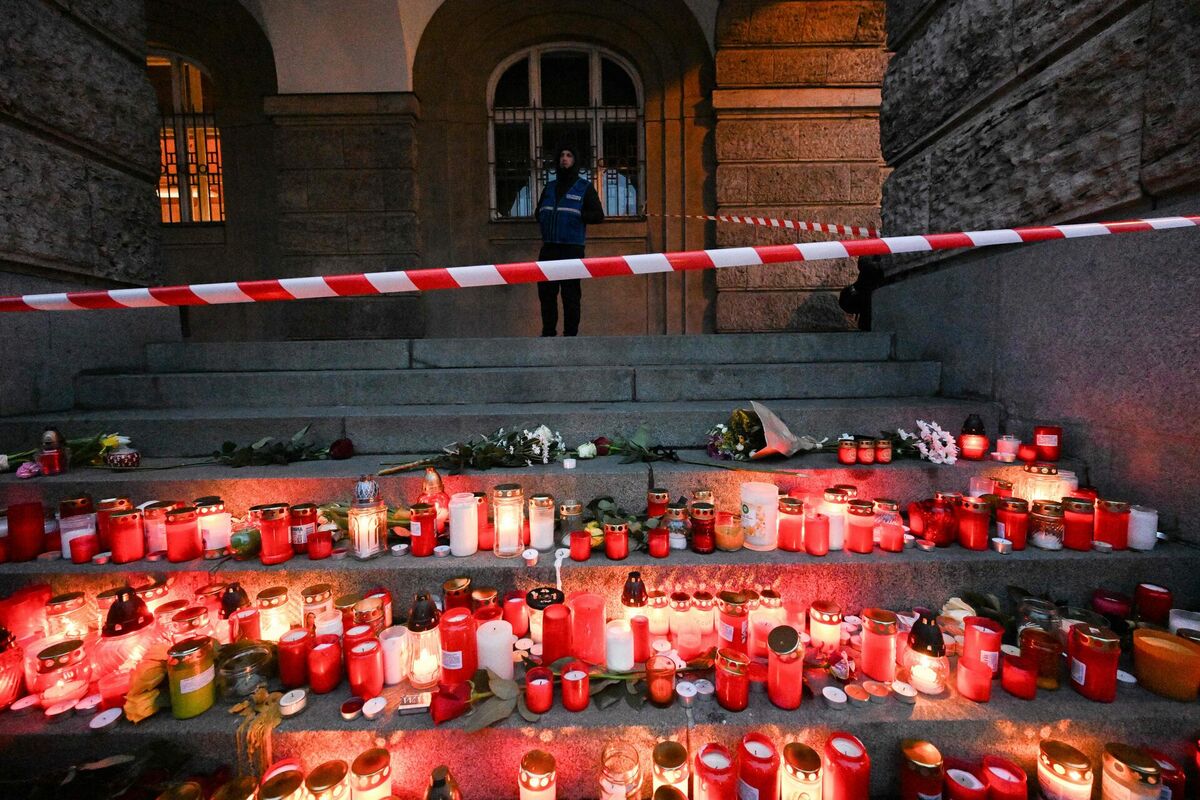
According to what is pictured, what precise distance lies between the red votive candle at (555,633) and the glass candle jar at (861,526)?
1.19 m

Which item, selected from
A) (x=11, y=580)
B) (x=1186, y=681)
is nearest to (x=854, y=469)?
(x=1186, y=681)

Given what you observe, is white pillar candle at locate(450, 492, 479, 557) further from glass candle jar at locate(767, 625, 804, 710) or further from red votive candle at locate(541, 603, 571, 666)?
glass candle jar at locate(767, 625, 804, 710)

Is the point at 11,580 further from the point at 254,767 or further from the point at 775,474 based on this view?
the point at 775,474

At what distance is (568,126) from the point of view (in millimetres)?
6727

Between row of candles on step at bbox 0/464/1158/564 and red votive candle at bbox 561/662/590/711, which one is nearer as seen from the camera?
red votive candle at bbox 561/662/590/711

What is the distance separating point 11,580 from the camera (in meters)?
1.96

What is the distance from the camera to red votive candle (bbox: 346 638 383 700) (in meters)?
1.64

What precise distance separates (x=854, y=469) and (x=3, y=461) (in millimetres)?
4125

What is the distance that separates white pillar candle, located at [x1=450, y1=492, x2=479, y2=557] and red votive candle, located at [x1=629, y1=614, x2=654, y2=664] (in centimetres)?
73

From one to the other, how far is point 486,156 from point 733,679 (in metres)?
6.72

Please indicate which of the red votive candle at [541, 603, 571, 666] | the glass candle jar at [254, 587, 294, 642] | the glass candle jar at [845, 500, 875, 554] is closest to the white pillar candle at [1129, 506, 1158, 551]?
the glass candle jar at [845, 500, 875, 554]

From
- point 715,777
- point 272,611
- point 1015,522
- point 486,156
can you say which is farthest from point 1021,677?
point 486,156

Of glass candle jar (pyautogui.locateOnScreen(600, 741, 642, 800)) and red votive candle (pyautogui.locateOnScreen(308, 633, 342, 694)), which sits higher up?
red votive candle (pyautogui.locateOnScreen(308, 633, 342, 694))

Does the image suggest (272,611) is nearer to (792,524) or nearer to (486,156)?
(792,524)
